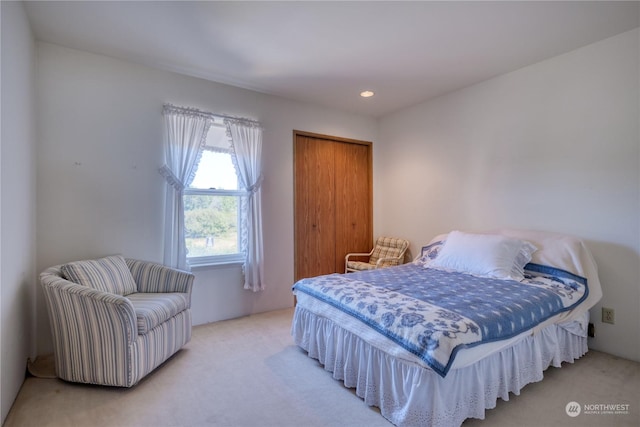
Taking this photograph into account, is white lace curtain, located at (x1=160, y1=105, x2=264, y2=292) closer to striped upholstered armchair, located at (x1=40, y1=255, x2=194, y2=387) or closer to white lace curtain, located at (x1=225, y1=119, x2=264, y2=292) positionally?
white lace curtain, located at (x1=225, y1=119, x2=264, y2=292)

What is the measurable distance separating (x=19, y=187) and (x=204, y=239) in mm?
1560

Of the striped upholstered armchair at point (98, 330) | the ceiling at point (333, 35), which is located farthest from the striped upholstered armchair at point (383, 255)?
the striped upholstered armchair at point (98, 330)

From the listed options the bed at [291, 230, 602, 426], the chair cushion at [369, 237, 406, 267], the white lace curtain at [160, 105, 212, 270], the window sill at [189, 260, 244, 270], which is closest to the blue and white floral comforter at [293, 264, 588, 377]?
the bed at [291, 230, 602, 426]

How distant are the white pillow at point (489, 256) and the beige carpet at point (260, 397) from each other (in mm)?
785

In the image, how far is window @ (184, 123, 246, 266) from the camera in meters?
3.27

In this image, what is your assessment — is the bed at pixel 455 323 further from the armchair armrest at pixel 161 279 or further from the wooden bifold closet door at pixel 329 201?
the wooden bifold closet door at pixel 329 201

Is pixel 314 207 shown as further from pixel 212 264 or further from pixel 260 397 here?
pixel 260 397

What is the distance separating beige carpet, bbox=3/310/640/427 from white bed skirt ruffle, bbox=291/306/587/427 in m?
0.08

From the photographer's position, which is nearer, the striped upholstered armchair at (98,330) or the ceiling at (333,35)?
the striped upholstered armchair at (98,330)

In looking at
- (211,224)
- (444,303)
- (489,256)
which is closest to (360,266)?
(489,256)

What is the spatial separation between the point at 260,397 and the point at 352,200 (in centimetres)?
298

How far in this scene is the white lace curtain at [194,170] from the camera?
3041mm

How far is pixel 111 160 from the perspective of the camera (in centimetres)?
284

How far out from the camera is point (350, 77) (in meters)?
3.26
